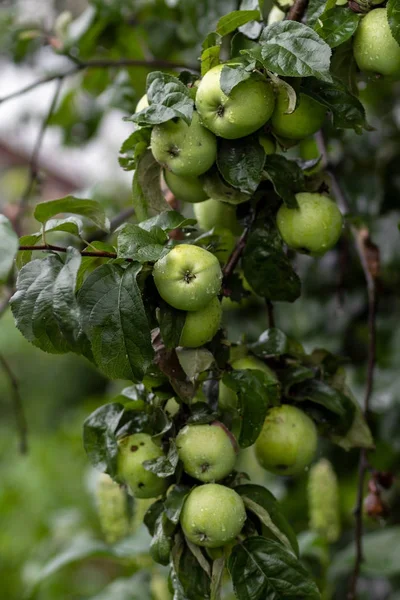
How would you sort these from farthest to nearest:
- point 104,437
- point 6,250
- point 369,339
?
point 369,339, point 104,437, point 6,250

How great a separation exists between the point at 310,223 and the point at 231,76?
188mm

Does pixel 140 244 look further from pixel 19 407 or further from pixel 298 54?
pixel 19 407

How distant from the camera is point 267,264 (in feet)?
2.57

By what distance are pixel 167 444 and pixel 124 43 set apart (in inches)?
38.9

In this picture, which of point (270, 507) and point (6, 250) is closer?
point (6, 250)

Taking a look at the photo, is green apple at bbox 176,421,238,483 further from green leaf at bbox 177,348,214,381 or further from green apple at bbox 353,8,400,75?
green apple at bbox 353,8,400,75

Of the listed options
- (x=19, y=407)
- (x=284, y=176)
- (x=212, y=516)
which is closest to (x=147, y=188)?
(x=284, y=176)

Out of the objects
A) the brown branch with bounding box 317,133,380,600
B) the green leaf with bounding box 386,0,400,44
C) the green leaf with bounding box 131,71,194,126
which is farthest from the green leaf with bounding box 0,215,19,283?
the brown branch with bounding box 317,133,380,600

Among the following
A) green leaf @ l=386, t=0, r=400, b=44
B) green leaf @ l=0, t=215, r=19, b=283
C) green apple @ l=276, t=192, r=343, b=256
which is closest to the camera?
green leaf @ l=0, t=215, r=19, b=283

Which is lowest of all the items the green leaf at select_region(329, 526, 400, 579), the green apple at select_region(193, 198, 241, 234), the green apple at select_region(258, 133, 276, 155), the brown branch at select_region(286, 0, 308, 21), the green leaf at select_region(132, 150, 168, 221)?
the green leaf at select_region(329, 526, 400, 579)

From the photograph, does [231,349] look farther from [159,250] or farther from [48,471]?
[48,471]

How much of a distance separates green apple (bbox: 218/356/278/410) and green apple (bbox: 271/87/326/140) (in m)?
0.25

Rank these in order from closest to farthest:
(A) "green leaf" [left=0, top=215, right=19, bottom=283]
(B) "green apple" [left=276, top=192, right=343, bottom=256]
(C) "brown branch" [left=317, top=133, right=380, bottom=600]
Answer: (A) "green leaf" [left=0, top=215, right=19, bottom=283], (B) "green apple" [left=276, top=192, right=343, bottom=256], (C) "brown branch" [left=317, top=133, right=380, bottom=600]

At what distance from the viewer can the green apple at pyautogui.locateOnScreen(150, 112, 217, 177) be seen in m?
0.69
